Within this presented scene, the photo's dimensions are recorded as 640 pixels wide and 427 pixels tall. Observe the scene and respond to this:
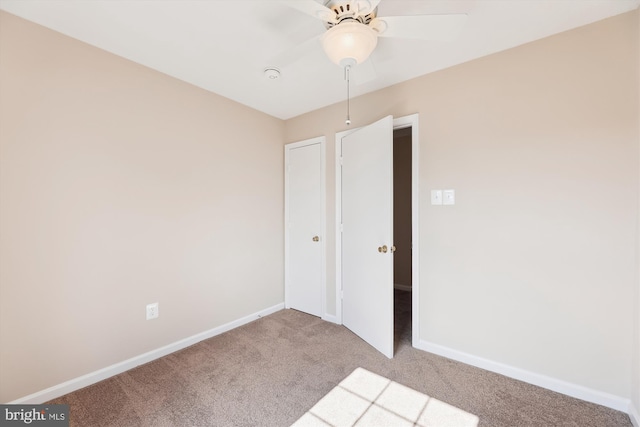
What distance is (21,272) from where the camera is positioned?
162 cm

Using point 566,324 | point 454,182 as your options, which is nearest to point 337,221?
point 454,182

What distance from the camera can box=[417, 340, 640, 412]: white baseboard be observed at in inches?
63.8

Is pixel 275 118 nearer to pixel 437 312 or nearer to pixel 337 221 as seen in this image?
pixel 337 221

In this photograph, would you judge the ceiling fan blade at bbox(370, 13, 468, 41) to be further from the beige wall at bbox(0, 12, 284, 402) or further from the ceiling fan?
the beige wall at bbox(0, 12, 284, 402)

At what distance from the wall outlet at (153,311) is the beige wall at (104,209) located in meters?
0.04

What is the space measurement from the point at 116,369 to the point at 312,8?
2.66 metres

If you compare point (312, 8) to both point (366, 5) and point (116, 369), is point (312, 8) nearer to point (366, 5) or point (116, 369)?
point (366, 5)

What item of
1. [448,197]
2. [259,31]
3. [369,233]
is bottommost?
[369,233]

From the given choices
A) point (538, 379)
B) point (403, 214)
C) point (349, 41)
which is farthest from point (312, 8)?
point (403, 214)

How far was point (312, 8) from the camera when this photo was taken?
116 centimetres

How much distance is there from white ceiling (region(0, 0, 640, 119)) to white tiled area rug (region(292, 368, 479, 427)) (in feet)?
6.79

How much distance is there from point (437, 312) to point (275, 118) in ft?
8.91

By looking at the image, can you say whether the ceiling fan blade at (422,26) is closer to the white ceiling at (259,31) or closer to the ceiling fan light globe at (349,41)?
the ceiling fan light globe at (349,41)

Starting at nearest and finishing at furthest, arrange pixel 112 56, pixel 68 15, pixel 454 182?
1. pixel 68 15
2. pixel 112 56
3. pixel 454 182
